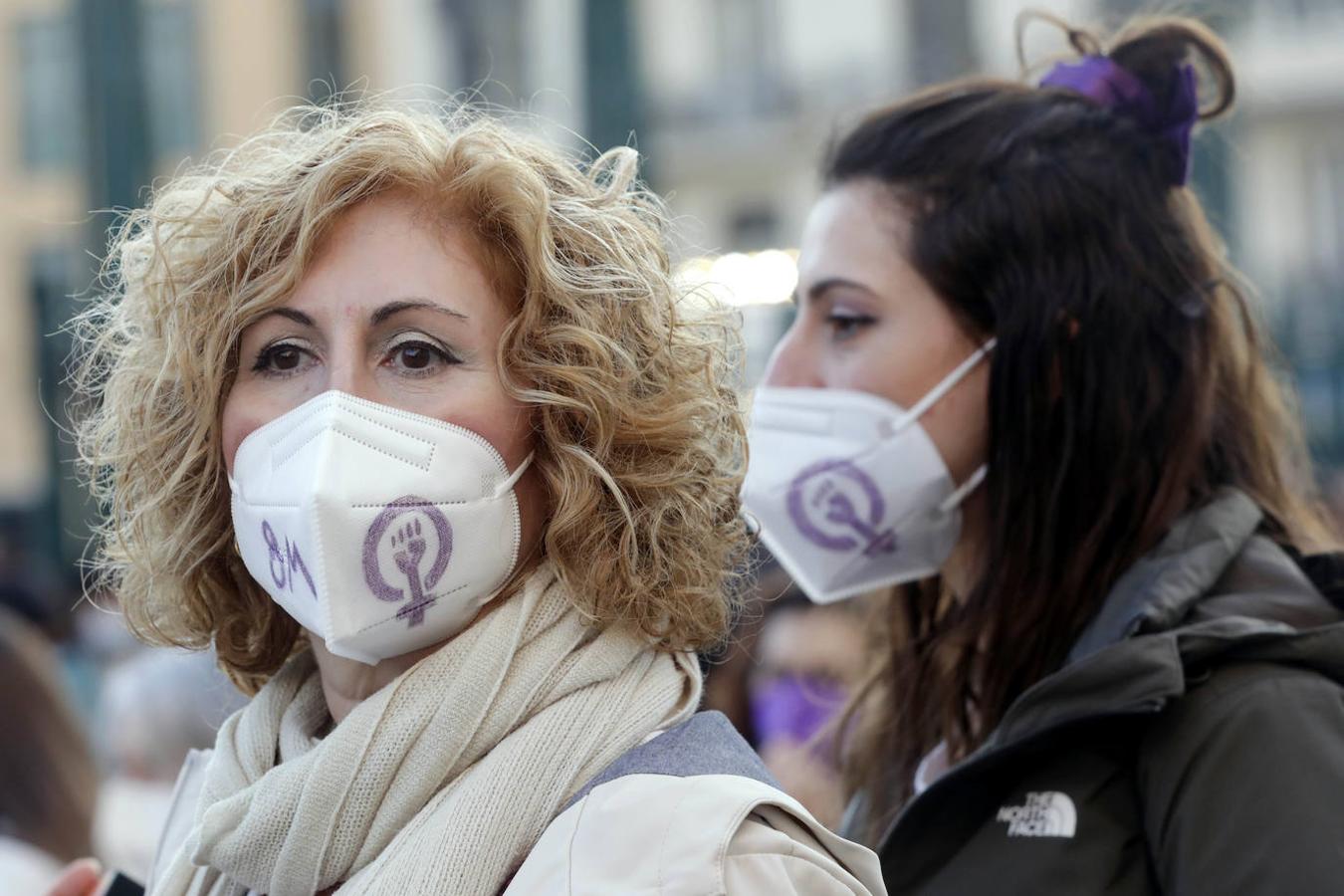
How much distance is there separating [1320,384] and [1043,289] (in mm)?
6942

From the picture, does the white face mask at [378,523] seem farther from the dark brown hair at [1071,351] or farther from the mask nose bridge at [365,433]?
the dark brown hair at [1071,351]

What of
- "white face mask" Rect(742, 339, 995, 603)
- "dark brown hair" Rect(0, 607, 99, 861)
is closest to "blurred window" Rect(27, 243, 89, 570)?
"dark brown hair" Rect(0, 607, 99, 861)

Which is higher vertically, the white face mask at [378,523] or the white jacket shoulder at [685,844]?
the white face mask at [378,523]

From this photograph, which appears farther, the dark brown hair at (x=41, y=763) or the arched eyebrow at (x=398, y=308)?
the dark brown hair at (x=41, y=763)

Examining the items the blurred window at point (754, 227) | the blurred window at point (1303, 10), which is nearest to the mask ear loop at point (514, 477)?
the blurred window at point (754, 227)

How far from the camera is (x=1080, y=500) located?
255 centimetres

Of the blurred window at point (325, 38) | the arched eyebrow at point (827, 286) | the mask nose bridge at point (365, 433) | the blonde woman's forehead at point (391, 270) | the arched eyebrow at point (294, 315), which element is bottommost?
the arched eyebrow at point (827, 286)

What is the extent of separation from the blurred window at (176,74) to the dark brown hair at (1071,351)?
42.5ft

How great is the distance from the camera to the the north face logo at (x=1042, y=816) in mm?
2186

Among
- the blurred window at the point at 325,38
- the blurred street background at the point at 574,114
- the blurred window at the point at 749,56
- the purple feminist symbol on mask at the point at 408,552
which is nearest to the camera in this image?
the purple feminist symbol on mask at the point at 408,552

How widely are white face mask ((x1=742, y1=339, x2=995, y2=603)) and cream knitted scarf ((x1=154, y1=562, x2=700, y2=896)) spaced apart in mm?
864

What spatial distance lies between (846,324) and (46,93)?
18057 millimetres

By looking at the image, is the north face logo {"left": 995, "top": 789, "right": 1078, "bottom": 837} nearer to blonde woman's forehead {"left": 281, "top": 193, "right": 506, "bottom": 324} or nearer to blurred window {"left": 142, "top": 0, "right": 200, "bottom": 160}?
blonde woman's forehead {"left": 281, "top": 193, "right": 506, "bottom": 324}

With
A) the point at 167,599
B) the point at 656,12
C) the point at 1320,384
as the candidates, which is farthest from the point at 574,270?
the point at 656,12
